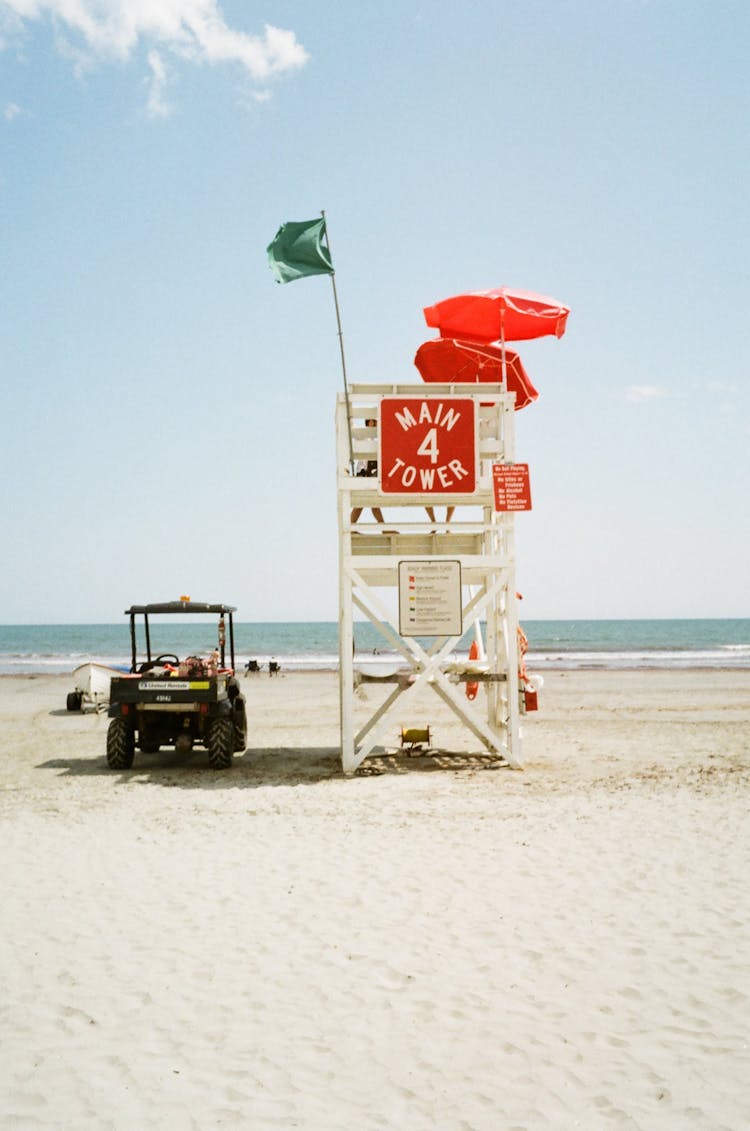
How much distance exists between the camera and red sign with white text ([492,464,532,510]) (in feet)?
33.9

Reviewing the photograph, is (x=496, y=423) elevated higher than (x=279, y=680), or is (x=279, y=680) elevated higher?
(x=496, y=423)

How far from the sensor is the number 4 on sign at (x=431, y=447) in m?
10.7

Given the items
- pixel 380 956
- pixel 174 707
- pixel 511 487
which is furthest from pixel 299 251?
pixel 380 956

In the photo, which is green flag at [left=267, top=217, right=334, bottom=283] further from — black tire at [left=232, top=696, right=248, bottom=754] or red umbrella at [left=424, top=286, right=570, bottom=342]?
black tire at [left=232, top=696, right=248, bottom=754]

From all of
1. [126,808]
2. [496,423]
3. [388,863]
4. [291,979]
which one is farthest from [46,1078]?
[496,423]

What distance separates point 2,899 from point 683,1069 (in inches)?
181

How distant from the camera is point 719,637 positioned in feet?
248

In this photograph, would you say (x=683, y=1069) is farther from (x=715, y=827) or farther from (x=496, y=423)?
(x=496, y=423)

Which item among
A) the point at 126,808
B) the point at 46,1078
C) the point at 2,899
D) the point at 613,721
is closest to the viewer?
the point at 46,1078

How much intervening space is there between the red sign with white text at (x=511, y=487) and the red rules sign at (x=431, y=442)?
413mm

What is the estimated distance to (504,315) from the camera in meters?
11.4

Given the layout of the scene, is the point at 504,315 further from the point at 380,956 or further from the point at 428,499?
the point at 380,956

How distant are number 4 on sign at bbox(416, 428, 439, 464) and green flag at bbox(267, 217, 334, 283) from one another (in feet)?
7.90

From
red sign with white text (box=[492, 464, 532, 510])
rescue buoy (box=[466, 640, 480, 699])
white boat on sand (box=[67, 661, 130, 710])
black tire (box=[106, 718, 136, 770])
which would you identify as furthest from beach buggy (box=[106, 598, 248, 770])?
white boat on sand (box=[67, 661, 130, 710])
